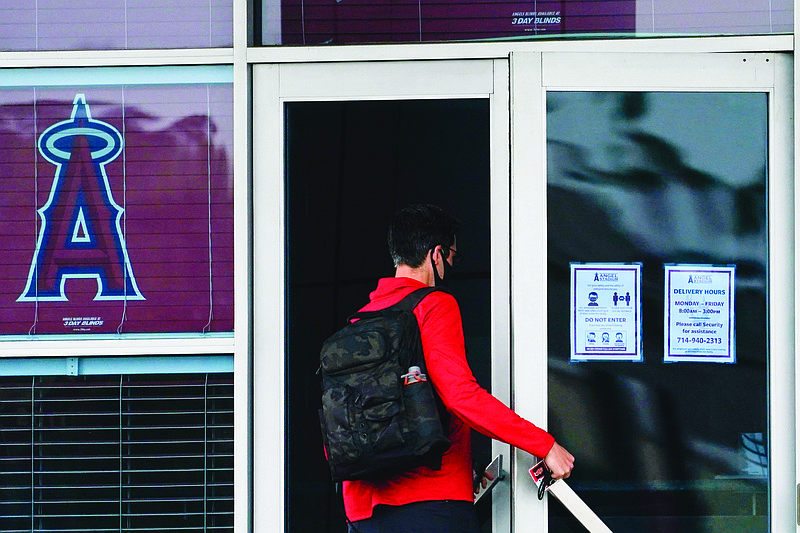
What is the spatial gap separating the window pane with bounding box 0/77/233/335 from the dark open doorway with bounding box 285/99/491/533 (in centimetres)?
115

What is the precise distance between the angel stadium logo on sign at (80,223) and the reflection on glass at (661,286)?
1485mm

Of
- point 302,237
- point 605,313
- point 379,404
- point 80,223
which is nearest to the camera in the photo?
point 379,404

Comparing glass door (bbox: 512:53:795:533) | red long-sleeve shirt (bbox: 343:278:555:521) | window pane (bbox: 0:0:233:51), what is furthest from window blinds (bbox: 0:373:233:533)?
window pane (bbox: 0:0:233:51)

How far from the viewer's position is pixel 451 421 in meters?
2.38

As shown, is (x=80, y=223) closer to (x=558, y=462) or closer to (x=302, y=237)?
(x=302, y=237)

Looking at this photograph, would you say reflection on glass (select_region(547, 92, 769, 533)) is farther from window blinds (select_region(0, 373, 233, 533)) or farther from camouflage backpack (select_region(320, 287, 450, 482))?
window blinds (select_region(0, 373, 233, 533))

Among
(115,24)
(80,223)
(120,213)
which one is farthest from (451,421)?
(115,24)

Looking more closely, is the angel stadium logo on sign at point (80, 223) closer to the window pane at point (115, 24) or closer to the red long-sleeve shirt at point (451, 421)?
the window pane at point (115, 24)

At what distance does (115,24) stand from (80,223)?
0.70m

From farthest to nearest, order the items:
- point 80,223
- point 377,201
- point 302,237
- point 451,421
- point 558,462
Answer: point 377,201 < point 302,237 < point 80,223 < point 451,421 < point 558,462

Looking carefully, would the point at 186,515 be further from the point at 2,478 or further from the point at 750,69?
the point at 750,69

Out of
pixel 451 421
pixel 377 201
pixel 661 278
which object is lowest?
pixel 451 421

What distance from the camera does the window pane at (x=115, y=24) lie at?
2.75 metres

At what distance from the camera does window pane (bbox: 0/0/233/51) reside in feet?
9.02
